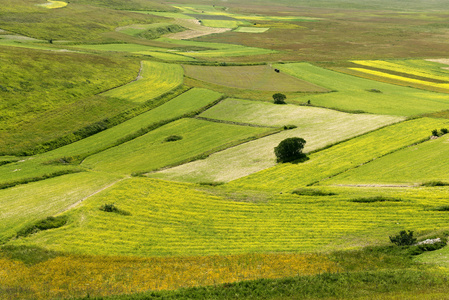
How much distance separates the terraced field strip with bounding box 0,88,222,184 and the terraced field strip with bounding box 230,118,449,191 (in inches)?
1249

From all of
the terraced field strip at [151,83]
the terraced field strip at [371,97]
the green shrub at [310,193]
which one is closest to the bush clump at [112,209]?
the green shrub at [310,193]

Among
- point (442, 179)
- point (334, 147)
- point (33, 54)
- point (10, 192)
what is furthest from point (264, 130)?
point (33, 54)

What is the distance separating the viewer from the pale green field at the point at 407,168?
58112mm

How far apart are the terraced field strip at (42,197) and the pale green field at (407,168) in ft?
113

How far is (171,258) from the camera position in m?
38.3

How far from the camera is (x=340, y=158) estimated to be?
67.9 meters

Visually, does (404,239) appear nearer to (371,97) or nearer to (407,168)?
(407,168)

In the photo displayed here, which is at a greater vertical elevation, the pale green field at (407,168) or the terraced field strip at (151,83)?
the terraced field strip at (151,83)

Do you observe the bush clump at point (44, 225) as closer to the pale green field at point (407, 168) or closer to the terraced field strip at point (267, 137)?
the terraced field strip at point (267, 137)

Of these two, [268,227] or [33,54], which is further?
[33,54]

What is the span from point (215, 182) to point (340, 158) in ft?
70.6

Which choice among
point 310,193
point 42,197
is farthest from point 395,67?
point 42,197

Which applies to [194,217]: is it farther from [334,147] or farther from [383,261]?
[334,147]

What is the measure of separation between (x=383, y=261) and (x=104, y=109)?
75525mm
